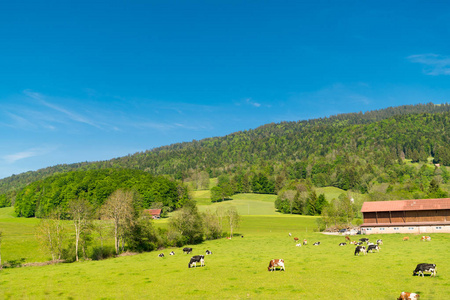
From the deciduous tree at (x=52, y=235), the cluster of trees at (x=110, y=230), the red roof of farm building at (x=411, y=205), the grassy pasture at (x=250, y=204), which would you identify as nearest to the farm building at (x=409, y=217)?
the red roof of farm building at (x=411, y=205)

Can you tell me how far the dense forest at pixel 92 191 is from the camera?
135 m

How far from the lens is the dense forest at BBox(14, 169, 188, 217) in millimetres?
134625

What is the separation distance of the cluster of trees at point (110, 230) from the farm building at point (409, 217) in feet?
133

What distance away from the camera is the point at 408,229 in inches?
2562

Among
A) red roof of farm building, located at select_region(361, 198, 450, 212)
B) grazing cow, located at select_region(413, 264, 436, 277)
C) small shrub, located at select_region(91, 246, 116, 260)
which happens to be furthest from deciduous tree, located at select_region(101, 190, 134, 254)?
red roof of farm building, located at select_region(361, 198, 450, 212)

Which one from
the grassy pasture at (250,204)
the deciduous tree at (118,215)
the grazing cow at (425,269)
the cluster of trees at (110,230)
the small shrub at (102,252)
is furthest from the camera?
the grassy pasture at (250,204)

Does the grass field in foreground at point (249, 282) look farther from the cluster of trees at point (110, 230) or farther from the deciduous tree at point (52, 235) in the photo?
the cluster of trees at point (110, 230)

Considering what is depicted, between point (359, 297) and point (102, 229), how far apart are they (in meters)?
43.2

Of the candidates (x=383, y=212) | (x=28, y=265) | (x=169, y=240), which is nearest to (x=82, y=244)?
(x=28, y=265)

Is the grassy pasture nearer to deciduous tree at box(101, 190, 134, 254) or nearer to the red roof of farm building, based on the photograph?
the red roof of farm building

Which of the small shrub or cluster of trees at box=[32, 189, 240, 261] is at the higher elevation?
cluster of trees at box=[32, 189, 240, 261]

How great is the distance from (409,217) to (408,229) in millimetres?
3016

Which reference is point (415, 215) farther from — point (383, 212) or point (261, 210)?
point (261, 210)

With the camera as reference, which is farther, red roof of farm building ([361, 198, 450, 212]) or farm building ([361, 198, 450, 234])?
red roof of farm building ([361, 198, 450, 212])
